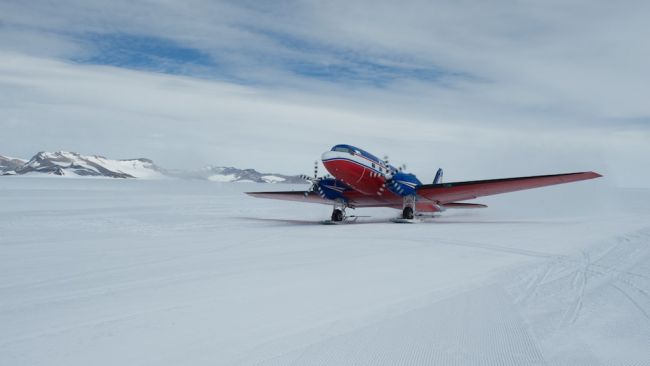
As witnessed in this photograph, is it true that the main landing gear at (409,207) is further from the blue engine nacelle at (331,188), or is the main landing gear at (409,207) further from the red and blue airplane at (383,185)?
the blue engine nacelle at (331,188)

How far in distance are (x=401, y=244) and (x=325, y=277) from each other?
22.2 ft

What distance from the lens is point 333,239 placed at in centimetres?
1902

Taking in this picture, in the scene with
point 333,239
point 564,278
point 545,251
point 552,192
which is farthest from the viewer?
point 552,192

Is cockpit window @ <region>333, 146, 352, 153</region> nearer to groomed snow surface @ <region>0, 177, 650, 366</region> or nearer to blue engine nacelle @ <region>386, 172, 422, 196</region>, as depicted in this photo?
blue engine nacelle @ <region>386, 172, 422, 196</region>

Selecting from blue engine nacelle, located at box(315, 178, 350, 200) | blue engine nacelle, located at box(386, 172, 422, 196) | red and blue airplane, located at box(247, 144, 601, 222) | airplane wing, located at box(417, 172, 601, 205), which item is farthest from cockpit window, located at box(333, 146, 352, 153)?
airplane wing, located at box(417, 172, 601, 205)

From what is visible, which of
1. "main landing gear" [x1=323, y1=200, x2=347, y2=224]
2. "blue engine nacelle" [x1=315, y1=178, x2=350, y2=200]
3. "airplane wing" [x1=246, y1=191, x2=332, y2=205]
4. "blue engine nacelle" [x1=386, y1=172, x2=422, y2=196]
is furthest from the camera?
"airplane wing" [x1=246, y1=191, x2=332, y2=205]

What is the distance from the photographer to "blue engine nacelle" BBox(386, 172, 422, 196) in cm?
2872

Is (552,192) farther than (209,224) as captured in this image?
Yes

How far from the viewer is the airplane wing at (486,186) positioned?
84.1 feet

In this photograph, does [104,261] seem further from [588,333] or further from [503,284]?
[588,333]

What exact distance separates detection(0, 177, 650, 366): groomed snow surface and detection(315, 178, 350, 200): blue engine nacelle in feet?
44.0

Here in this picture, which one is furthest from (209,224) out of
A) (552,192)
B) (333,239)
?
(552,192)

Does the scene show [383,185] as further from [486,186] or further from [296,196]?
[296,196]

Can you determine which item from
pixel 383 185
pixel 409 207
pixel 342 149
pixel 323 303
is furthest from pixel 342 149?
pixel 323 303
